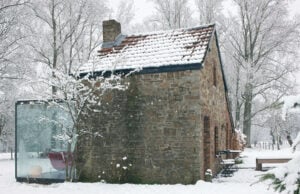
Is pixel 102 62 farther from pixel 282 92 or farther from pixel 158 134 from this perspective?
pixel 282 92

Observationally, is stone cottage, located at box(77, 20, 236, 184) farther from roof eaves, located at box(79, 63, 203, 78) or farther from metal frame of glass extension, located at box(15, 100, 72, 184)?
metal frame of glass extension, located at box(15, 100, 72, 184)

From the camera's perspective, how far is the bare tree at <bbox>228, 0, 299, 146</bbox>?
97.0ft

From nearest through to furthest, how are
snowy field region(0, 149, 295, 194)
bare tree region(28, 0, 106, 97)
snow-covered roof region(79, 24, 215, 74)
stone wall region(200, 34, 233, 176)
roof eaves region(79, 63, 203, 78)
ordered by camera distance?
snowy field region(0, 149, 295, 194)
roof eaves region(79, 63, 203, 78)
snow-covered roof region(79, 24, 215, 74)
stone wall region(200, 34, 233, 176)
bare tree region(28, 0, 106, 97)

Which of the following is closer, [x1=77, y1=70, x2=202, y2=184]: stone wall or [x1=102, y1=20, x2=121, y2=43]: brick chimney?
[x1=77, y1=70, x2=202, y2=184]: stone wall

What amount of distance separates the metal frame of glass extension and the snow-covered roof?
222 cm

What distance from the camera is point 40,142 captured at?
16719mm

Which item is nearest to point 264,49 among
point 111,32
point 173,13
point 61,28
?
point 173,13

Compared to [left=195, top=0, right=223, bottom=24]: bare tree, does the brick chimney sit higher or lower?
lower

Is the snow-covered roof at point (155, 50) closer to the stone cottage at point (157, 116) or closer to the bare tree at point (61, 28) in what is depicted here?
the stone cottage at point (157, 116)

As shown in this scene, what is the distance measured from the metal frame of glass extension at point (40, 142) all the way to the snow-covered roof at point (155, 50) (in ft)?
7.27

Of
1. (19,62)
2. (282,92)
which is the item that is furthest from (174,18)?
(19,62)

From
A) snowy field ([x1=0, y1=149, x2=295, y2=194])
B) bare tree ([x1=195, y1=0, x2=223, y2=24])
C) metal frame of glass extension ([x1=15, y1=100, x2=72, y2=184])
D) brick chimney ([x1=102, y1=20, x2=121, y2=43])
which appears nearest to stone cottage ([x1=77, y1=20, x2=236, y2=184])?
snowy field ([x1=0, y1=149, x2=295, y2=194])

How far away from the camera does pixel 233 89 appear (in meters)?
34.0

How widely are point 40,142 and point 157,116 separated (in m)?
5.19
